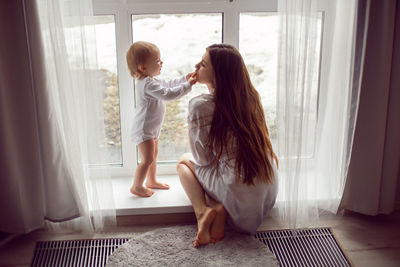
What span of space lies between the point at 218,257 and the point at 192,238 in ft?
0.66

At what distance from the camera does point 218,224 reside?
1.88 m

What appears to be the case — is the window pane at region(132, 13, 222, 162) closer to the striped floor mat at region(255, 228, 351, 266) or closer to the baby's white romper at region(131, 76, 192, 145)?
the baby's white romper at region(131, 76, 192, 145)

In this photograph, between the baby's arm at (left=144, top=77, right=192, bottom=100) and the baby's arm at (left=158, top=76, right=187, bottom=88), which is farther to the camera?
the baby's arm at (left=158, top=76, right=187, bottom=88)

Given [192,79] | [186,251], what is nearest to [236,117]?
[192,79]

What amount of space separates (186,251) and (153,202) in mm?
389

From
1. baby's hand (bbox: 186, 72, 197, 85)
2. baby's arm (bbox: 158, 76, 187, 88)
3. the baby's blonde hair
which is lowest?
baby's arm (bbox: 158, 76, 187, 88)

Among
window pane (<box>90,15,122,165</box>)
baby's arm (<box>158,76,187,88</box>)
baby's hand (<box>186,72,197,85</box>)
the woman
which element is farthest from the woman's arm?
window pane (<box>90,15,122,165</box>)

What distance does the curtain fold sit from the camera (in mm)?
1816

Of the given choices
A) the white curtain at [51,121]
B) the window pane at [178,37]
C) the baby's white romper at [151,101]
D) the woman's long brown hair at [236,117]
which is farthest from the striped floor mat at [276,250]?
the window pane at [178,37]

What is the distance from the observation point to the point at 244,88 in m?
1.84

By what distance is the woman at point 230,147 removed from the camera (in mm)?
1814

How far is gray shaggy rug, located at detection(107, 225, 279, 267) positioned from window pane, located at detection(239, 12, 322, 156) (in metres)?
0.58

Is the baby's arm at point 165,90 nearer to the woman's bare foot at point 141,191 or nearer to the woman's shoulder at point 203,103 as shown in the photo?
the woman's shoulder at point 203,103

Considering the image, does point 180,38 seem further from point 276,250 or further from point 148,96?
point 276,250
